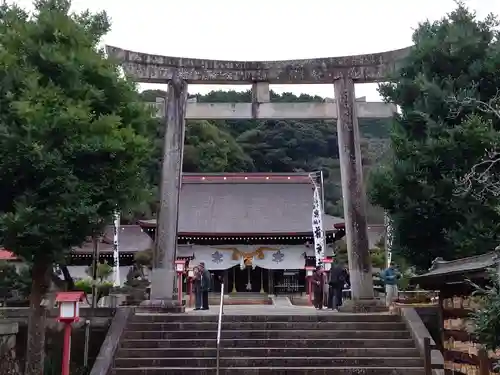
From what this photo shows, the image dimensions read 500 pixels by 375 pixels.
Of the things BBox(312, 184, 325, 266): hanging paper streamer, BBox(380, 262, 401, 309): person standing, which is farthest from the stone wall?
BBox(312, 184, 325, 266): hanging paper streamer

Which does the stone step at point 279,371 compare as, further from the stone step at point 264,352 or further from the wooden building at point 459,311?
the wooden building at point 459,311

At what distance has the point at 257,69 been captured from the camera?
14.4 meters

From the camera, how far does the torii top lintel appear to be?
14.1 m

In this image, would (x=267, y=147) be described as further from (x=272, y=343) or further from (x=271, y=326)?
(x=272, y=343)

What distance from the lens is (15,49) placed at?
8.67 meters

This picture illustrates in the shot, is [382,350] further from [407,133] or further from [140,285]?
[140,285]

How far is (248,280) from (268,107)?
15.0m

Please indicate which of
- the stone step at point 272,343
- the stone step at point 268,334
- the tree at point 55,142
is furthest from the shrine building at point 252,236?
the tree at point 55,142

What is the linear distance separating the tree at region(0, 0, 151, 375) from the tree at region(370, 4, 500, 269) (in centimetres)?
528

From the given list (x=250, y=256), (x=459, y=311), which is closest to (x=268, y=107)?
(x=459, y=311)

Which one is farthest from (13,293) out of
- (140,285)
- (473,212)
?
(473,212)

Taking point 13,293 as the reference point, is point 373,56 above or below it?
above

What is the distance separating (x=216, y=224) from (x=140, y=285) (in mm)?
6657

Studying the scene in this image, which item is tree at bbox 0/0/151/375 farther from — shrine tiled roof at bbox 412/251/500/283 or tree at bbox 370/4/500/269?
tree at bbox 370/4/500/269
